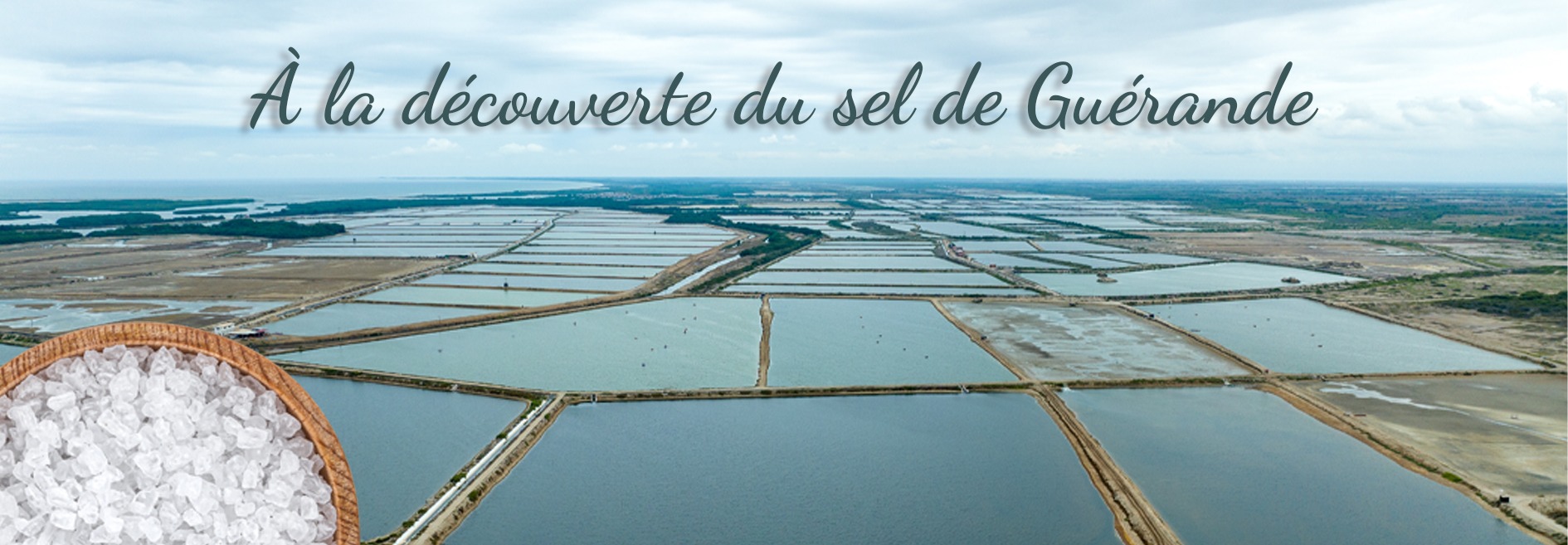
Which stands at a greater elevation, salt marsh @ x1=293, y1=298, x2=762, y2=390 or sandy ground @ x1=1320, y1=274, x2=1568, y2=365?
salt marsh @ x1=293, y1=298, x2=762, y2=390

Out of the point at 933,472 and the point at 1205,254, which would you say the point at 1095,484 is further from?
the point at 1205,254

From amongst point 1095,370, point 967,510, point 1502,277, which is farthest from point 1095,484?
point 1502,277

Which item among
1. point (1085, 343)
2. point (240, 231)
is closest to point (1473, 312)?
point (1085, 343)

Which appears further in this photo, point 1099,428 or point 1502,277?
point 1502,277

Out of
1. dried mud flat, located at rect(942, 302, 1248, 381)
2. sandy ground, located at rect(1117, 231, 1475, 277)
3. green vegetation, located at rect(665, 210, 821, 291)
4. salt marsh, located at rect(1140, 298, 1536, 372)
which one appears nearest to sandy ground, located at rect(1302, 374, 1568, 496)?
salt marsh, located at rect(1140, 298, 1536, 372)

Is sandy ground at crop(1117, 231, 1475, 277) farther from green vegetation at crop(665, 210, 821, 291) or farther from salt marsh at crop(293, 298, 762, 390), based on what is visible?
salt marsh at crop(293, 298, 762, 390)

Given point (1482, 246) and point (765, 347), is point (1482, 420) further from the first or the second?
point (1482, 246)

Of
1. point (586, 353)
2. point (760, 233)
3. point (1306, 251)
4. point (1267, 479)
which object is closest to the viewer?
point (1267, 479)
